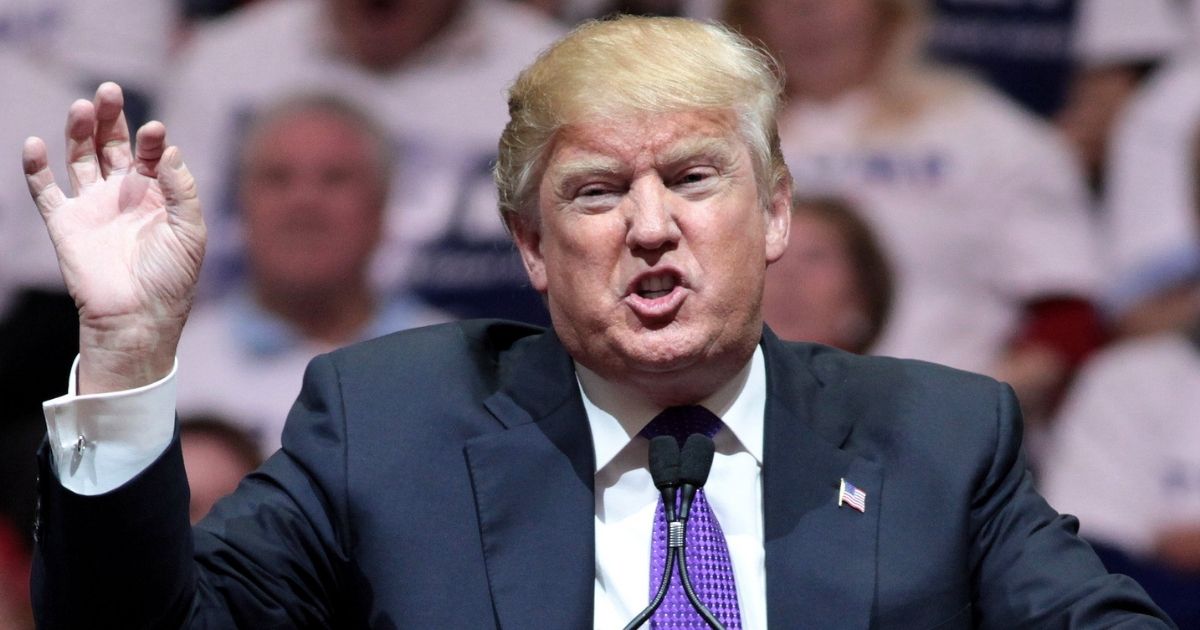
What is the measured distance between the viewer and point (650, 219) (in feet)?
6.49

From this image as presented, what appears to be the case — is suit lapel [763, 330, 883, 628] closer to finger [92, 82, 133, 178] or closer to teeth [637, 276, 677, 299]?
teeth [637, 276, 677, 299]

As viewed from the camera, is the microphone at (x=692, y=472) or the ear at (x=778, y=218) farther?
the ear at (x=778, y=218)

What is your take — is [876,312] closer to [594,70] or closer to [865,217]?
[865,217]

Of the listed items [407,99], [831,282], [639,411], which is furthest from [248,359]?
[639,411]

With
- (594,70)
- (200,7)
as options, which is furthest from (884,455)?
(200,7)

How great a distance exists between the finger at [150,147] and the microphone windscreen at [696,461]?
0.69 m

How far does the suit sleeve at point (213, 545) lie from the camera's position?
1.68 metres

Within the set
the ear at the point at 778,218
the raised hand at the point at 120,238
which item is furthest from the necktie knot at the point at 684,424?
the raised hand at the point at 120,238

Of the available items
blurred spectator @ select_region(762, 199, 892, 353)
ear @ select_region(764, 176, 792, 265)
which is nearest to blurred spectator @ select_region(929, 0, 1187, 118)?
blurred spectator @ select_region(762, 199, 892, 353)

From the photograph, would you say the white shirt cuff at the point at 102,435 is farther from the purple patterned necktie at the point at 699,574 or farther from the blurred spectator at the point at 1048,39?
the blurred spectator at the point at 1048,39

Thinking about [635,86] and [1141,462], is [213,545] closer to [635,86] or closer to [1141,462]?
[635,86]

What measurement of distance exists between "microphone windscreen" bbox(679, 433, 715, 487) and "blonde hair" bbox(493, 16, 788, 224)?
40cm

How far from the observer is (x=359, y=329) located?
13.2ft

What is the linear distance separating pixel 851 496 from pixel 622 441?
0.30 metres
